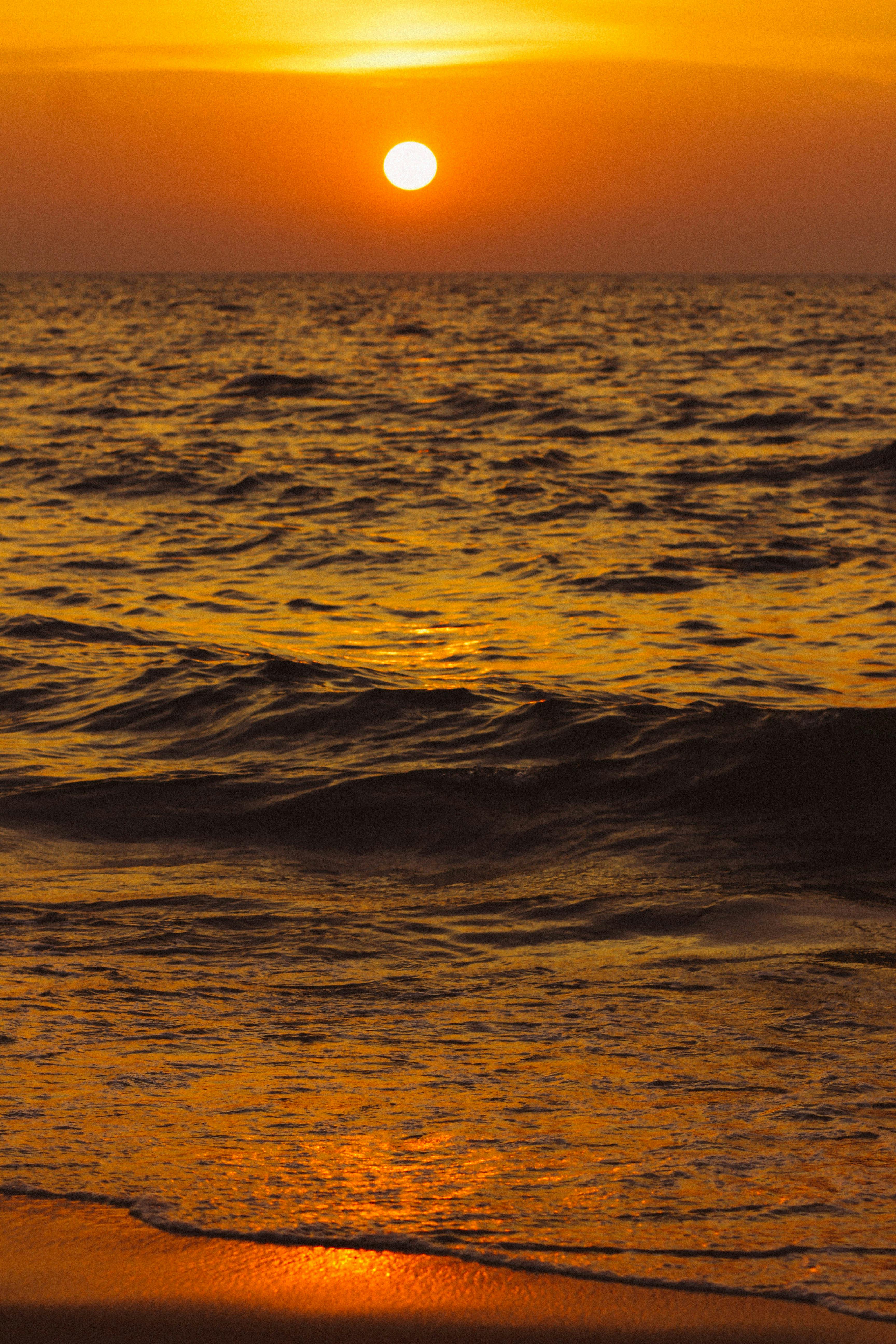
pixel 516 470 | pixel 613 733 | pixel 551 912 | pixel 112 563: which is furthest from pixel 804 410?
pixel 551 912

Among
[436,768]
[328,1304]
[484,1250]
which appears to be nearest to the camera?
[328,1304]

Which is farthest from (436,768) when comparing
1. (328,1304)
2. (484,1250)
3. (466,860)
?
(328,1304)

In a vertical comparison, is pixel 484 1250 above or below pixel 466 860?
below

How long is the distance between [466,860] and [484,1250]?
355 cm

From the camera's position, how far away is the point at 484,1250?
121 inches

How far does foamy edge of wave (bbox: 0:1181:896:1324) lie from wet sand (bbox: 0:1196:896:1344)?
18mm

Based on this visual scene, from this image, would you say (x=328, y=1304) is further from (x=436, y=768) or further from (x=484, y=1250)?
(x=436, y=768)

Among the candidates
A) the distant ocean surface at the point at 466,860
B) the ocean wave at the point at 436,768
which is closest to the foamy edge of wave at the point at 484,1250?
the distant ocean surface at the point at 466,860

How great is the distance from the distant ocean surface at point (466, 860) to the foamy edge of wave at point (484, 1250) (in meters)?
0.01

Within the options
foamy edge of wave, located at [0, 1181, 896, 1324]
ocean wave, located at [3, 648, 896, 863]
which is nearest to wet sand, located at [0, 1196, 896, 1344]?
foamy edge of wave, located at [0, 1181, 896, 1324]

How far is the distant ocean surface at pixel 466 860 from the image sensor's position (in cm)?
342

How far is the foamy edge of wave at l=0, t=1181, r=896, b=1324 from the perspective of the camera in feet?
9.63

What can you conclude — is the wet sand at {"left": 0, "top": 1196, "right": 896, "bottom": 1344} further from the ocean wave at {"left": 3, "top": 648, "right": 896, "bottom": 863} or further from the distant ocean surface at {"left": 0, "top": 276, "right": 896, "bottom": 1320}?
the ocean wave at {"left": 3, "top": 648, "right": 896, "bottom": 863}

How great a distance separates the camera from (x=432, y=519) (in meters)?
15.4
